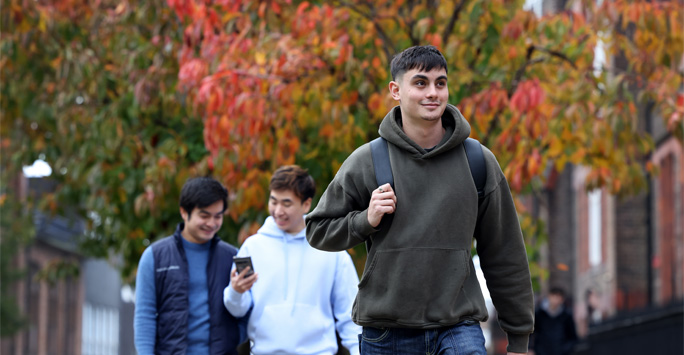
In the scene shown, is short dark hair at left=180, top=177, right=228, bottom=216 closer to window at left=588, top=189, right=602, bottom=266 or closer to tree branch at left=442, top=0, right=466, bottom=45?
tree branch at left=442, top=0, right=466, bottom=45

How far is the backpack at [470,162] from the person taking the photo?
4.74 m

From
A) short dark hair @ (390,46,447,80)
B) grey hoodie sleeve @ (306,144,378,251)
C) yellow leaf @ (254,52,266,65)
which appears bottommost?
grey hoodie sleeve @ (306,144,378,251)

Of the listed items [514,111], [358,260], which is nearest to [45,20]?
[358,260]

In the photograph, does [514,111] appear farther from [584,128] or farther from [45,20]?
[45,20]

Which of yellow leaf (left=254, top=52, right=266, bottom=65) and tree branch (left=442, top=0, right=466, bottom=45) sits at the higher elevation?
tree branch (left=442, top=0, right=466, bottom=45)

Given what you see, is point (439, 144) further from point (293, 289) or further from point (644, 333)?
point (644, 333)

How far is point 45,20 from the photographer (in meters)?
13.7

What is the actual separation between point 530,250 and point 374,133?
2.08m

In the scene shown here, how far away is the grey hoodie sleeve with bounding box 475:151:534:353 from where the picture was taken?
4.84m

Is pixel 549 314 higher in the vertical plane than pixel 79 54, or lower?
lower

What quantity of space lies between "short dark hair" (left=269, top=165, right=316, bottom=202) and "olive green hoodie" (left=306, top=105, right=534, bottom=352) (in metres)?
1.82

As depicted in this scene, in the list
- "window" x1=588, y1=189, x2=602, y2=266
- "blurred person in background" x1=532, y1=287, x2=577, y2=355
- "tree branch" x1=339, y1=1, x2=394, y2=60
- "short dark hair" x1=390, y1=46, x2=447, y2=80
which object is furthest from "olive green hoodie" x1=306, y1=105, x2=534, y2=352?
"window" x1=588, y1=189, x2=602, y2=266

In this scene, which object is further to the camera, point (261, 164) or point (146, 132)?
point (146, 132)

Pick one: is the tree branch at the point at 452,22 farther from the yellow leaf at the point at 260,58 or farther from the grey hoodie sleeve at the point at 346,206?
the grey hoodie sleeve at the point at 346,206
